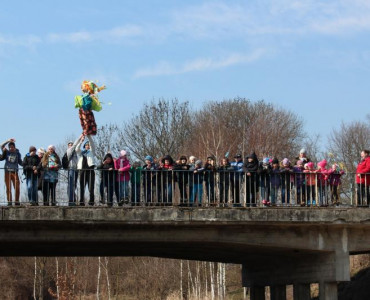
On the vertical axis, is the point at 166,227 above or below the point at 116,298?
above

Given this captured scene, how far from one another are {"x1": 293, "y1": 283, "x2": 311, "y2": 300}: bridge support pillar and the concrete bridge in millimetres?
120

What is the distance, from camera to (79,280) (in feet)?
197

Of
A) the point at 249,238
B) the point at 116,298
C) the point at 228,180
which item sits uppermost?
the point at 228,180

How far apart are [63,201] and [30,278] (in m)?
39.2

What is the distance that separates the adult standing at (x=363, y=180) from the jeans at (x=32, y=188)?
9.55 metres

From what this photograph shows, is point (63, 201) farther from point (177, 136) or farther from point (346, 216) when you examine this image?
point (177, 136)

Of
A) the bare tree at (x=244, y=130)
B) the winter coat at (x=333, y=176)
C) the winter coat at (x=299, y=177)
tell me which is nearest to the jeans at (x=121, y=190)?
the winter coat at (x=299, y=177)

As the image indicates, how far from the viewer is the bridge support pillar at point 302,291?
2864 cm

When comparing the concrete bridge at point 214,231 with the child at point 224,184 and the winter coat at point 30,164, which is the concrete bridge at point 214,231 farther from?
the winter coat at point 30,164

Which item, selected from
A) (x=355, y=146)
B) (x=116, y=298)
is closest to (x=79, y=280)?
(x=116, y=298)

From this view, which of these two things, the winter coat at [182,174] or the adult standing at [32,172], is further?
the winter coat at [182,174]

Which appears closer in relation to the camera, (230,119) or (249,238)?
(249,238)

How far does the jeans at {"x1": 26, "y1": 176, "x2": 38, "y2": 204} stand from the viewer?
987 inches

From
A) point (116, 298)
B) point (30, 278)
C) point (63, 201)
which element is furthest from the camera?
point (30, 278)
